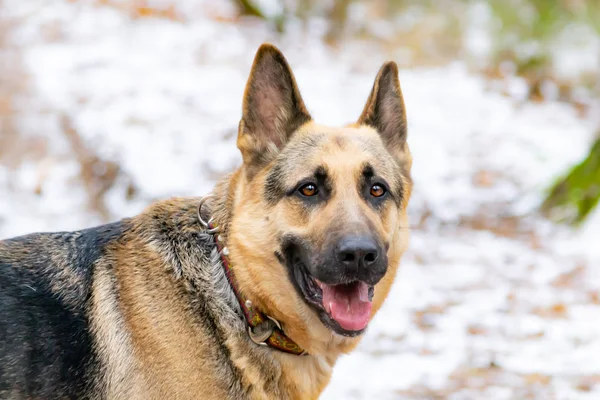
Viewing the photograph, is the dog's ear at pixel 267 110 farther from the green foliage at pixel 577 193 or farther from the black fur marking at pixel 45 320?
the green foliage at pixel 577 193

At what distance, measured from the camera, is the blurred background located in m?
5.77

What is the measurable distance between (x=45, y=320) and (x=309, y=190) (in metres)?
1.37

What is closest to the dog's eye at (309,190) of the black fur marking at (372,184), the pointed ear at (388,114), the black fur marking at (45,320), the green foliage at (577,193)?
the black fur marking at (372,184)

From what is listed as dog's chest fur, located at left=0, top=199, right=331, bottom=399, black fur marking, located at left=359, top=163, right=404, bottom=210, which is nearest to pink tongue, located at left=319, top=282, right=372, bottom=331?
dog's chest fur, located at left=0, top=199, right=331, bottom=399

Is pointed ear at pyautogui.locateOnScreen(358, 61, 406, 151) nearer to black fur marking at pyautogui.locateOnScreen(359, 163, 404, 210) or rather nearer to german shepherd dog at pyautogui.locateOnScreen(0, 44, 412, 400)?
german shepherd dog at pyautogui.locateOnScreen(0, 44, 412, 400)

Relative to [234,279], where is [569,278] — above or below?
below

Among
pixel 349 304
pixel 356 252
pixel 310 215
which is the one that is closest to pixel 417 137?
pixel 310 215

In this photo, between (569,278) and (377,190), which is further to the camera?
(569,278)

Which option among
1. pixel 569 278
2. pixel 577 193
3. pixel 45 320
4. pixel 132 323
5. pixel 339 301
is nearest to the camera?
pixel 45 320

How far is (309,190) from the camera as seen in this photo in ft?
11.3

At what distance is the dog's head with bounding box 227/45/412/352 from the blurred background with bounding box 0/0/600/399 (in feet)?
5.83

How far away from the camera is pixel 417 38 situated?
13.1 meters

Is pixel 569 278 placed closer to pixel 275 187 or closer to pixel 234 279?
pixel 275 187

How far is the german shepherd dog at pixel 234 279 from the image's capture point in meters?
3.04
